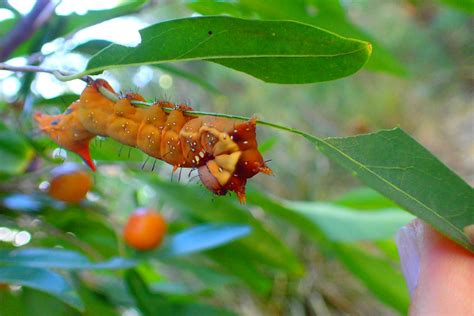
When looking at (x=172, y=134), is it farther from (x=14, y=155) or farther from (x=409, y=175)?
(x=14, y=155)

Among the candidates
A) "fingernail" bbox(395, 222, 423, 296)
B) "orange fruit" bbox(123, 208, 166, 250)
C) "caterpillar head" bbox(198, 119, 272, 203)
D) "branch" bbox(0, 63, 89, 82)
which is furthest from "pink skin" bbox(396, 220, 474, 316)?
"orange fruit" bbox(123, 208, 166, 250)

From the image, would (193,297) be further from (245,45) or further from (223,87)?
(223,87)

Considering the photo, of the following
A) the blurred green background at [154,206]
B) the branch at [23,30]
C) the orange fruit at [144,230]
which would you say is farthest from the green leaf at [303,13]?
the orange fruit at [144,230]

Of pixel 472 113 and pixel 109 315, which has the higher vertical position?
pixel 472 113

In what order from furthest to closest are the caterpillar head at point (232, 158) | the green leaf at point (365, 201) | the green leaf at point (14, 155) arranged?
the green leaf at point (365, 201), the green leaf at point (14, 155), the caterpillar head at point (232, 158)

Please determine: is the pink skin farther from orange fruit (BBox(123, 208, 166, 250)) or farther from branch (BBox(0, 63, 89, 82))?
orange fruit (BBox(123, 208, 166, 250))

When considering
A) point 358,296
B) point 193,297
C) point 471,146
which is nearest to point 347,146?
point 193,297

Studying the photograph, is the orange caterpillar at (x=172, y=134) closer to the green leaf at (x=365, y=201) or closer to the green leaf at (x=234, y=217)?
the green leaf at (x=234, y=217)

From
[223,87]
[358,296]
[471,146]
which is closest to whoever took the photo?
[358,296]
